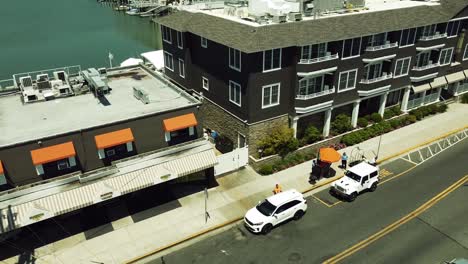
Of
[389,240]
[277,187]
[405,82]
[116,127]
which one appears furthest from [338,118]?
[116,127]

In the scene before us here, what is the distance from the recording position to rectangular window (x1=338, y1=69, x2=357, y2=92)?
39209 millimetres

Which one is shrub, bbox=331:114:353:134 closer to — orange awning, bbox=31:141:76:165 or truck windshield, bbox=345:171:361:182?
truck windshield, bbox=345:171:361:182

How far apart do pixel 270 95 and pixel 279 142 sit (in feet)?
14.7

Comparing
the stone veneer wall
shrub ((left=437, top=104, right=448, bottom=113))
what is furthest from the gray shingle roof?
shrub ((left=437, top=104, right=448, bottom=113))

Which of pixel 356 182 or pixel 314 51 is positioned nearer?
pixel 356 182

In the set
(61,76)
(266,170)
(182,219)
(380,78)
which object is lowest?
(182,219)

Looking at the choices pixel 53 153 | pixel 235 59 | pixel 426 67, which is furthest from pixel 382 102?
pixel 53 153

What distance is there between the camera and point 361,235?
28.0 metres

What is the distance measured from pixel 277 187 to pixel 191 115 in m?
9.28

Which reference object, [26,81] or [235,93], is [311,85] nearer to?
[235,93]

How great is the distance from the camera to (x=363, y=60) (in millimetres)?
39656

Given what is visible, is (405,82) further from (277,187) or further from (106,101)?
(106,101)

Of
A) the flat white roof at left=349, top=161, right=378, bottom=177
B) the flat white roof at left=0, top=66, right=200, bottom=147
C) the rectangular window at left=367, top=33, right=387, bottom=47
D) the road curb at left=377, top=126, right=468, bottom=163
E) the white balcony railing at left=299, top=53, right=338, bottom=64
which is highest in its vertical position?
the rectangular window at left=367, top=33, right=387, bottom=47

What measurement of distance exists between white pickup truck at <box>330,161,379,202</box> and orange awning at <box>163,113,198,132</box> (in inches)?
519
